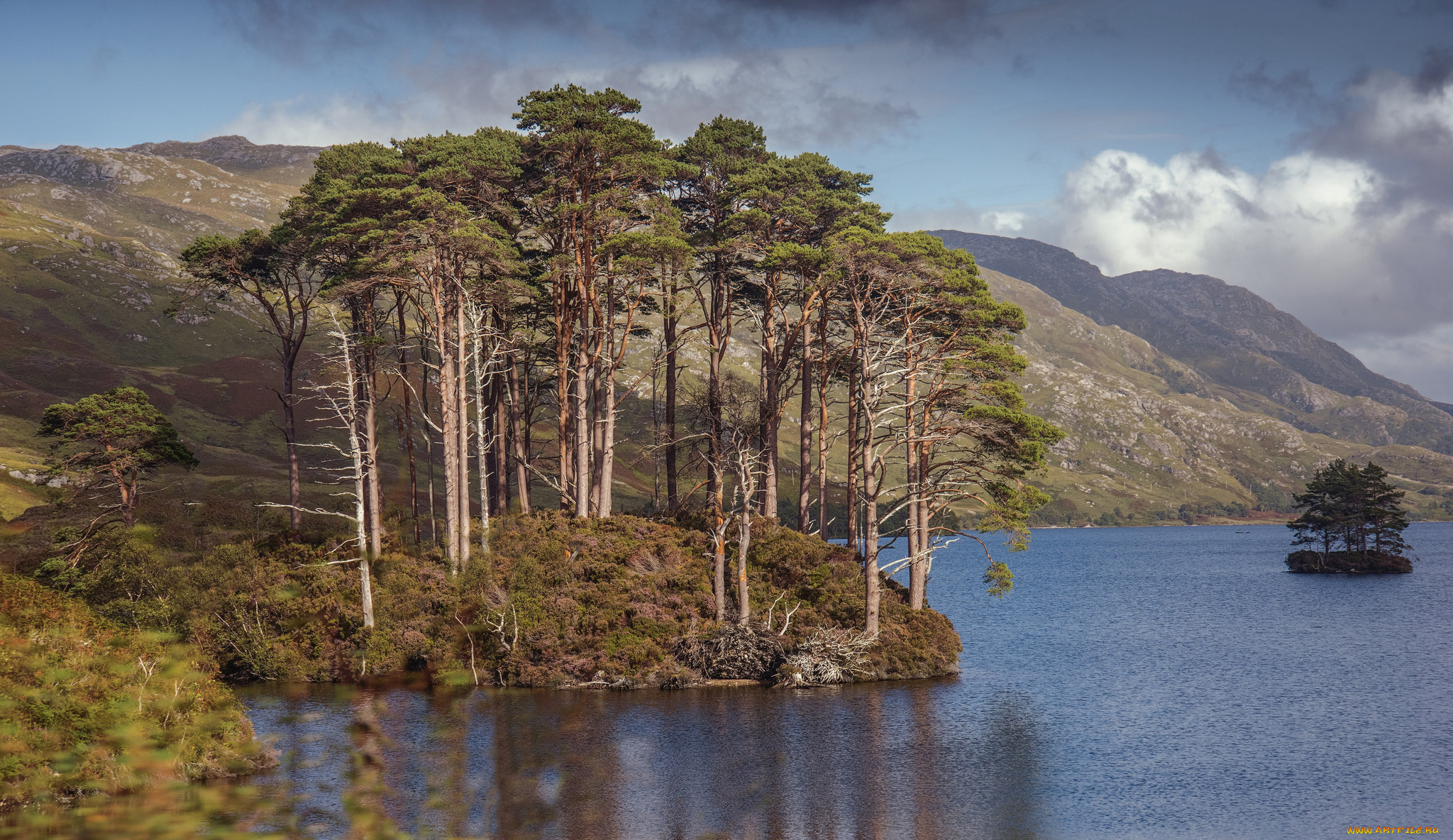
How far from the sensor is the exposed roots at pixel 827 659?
43.9m

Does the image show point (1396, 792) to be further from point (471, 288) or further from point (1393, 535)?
point (1393, 535)

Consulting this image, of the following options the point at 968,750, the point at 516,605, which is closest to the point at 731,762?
the point at 968,750

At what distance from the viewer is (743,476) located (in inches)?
1686

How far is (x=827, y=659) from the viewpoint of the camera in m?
44.3

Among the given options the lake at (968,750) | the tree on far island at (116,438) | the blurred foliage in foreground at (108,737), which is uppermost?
the tree on far island at (116,438)

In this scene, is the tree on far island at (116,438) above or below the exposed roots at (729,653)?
above

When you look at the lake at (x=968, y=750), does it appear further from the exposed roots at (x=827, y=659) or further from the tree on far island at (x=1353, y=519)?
the tree on far island at (x=1353, y=519)

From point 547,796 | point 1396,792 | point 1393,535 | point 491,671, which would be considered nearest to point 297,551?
point 491,671

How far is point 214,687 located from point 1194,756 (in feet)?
104

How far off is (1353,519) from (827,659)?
111m

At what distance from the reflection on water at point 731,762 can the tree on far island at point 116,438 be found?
601 inches

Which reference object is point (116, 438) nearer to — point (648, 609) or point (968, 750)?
point (648, 609)

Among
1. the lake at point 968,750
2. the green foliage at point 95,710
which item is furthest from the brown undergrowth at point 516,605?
the green foliage at point 95,710

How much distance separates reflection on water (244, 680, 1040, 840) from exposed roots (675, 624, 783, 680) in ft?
4.88
